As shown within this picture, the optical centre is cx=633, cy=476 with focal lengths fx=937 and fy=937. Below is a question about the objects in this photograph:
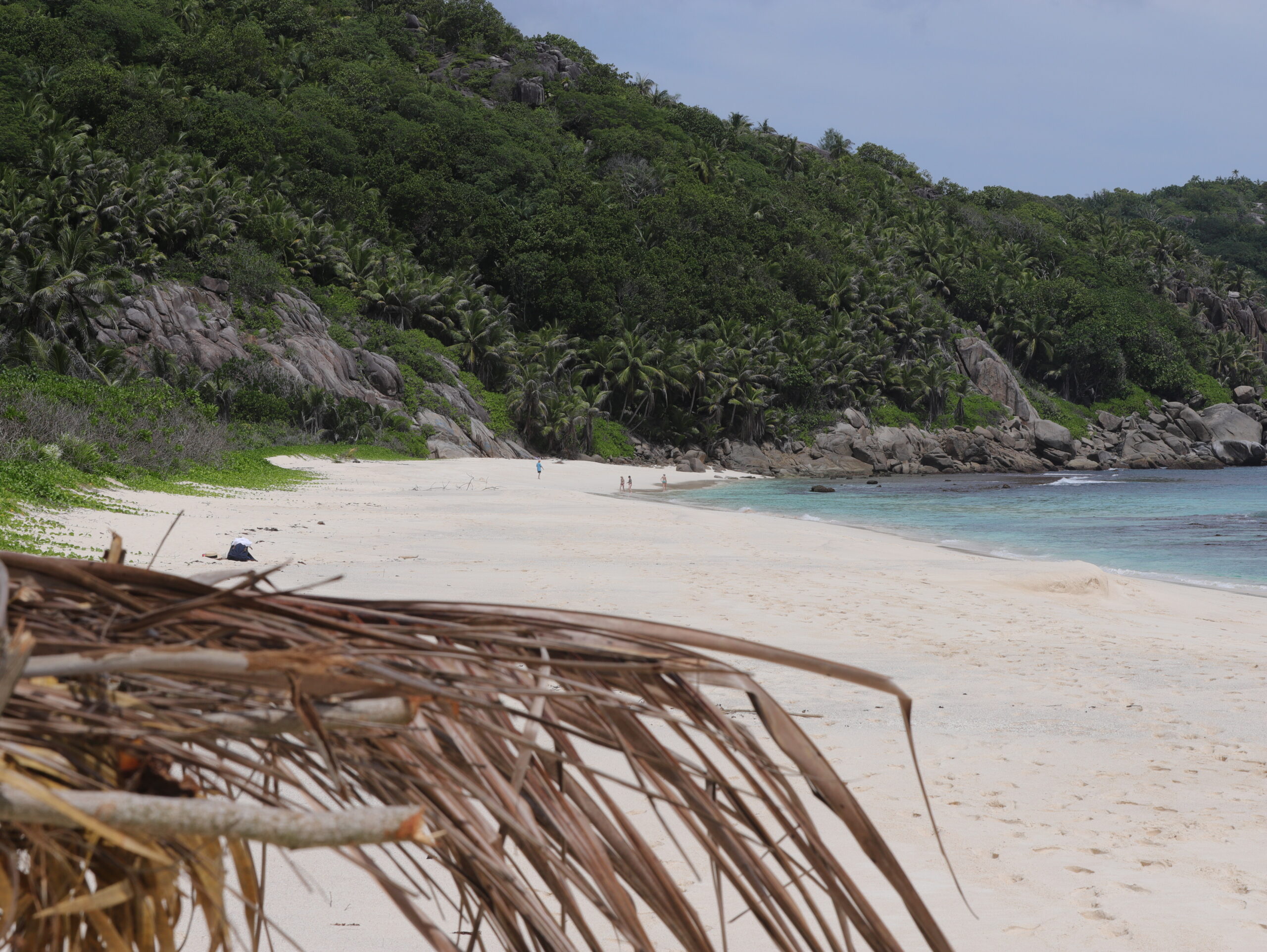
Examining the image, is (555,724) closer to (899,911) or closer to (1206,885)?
(899,911)

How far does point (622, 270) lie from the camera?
61812 mm

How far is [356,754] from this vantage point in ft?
2.77

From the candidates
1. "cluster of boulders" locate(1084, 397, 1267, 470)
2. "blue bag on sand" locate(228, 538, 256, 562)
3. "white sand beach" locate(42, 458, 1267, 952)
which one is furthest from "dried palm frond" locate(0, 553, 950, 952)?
"cluster of boulders" locate(1084, 397, 1267, 470)

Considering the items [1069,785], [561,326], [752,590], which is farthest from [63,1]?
[1069,785]

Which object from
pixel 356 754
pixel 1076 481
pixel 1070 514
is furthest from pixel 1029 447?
pixel 356 754

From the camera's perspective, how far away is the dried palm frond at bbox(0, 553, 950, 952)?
28.7 inches

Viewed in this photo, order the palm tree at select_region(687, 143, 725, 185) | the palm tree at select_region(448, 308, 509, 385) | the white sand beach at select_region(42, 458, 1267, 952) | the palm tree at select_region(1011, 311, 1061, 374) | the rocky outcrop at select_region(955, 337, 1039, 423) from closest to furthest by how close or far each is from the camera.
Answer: the white sand beach at select_region(42, 458, 1267, 952)
the palm tree at select_region(448, 308, 509, 385)
the rocky outcrop at select_region(955, 337, 1039, 423)
the palm tree at select_region(1011, 311, 1061, 374)
the palm tree at select_region(687, 143, 725, 185)

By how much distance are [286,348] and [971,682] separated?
41103 millimetres

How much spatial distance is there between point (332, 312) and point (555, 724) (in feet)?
169

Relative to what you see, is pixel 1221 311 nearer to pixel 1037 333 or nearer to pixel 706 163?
pixel 1037 333

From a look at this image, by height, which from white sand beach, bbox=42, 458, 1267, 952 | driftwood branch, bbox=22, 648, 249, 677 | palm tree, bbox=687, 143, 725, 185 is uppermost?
palm tree, bbox=687, 143, 725, 185

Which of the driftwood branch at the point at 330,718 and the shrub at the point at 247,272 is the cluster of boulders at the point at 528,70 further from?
the driftwood branch at the point at 330,718

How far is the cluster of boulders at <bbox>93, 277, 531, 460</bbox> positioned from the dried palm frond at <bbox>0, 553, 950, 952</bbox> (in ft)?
134

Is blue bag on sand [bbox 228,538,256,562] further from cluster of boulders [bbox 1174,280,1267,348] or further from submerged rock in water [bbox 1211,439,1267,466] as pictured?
cluster of boulders [bbox 1174,280,1267,348]
